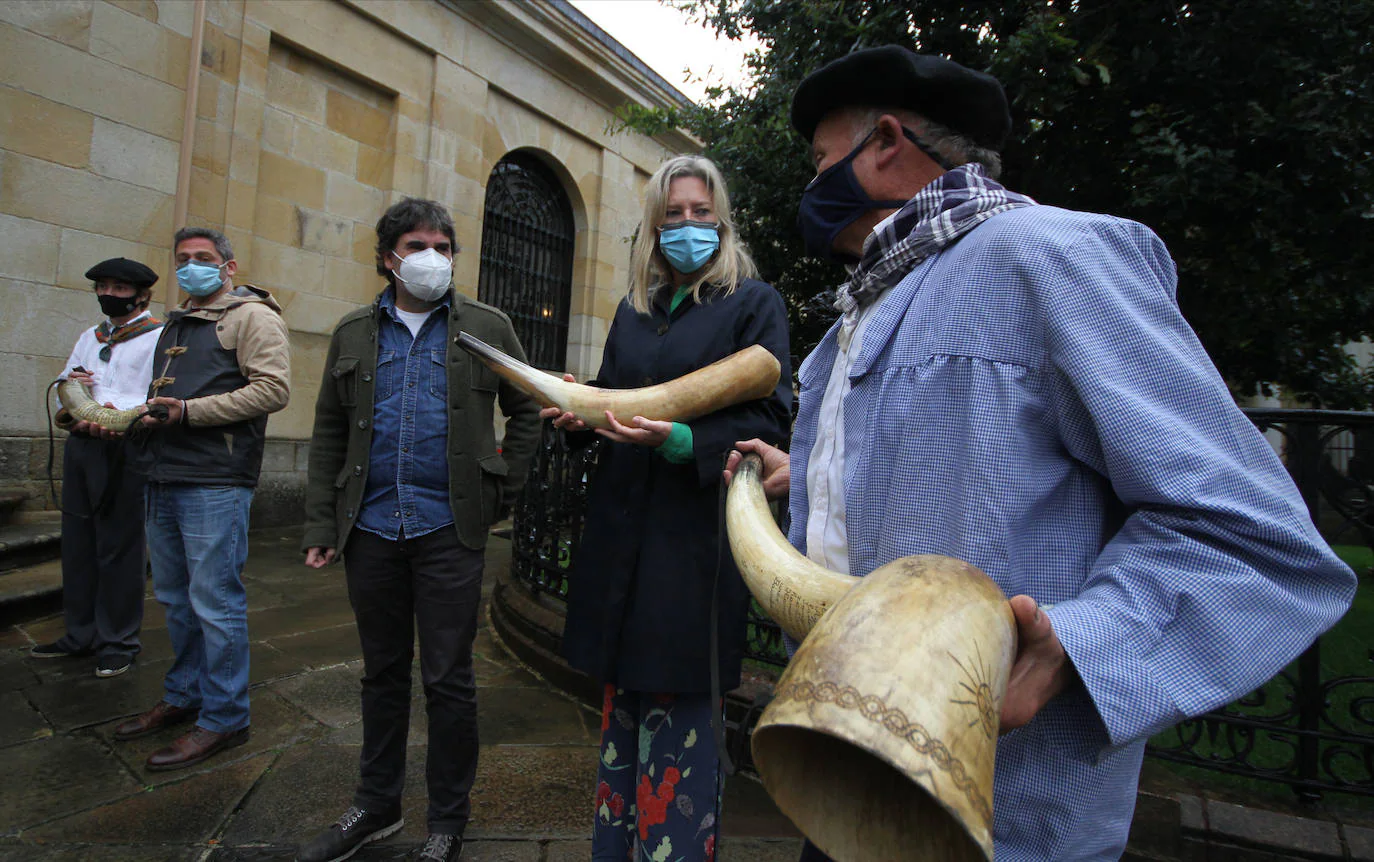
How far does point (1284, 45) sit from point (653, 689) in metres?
4.54

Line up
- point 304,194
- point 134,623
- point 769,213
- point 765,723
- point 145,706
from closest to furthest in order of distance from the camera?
point 765,723, point 145,706, point 134,623, point 769,213, point 304,194

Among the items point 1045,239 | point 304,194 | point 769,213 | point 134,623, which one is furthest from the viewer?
point 304,194

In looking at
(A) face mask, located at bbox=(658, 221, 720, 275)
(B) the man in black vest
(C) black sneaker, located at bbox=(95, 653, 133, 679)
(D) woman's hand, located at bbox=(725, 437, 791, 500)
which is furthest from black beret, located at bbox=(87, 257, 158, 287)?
(D) woman's hand, located at bbox=(725, 437, 791, 500)

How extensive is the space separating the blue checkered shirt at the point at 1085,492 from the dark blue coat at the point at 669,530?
3.16 feet

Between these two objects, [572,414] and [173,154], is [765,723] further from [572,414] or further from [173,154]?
[173,154]

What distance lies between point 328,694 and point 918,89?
4021 mm

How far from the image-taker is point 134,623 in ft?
13.9

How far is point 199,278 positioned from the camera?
350 centimetres

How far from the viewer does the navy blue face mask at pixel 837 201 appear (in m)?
1.33

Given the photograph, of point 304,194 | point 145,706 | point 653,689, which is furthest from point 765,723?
point 304,194

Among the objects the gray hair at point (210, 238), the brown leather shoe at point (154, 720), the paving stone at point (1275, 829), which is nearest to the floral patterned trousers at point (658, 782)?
the paving stone at point (1275, 829)

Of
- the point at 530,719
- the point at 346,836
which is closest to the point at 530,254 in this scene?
the point at 530,719

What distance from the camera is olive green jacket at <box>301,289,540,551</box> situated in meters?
2.59

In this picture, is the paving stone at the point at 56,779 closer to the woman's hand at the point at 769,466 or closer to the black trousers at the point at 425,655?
the black trousers at the point at 425,655
